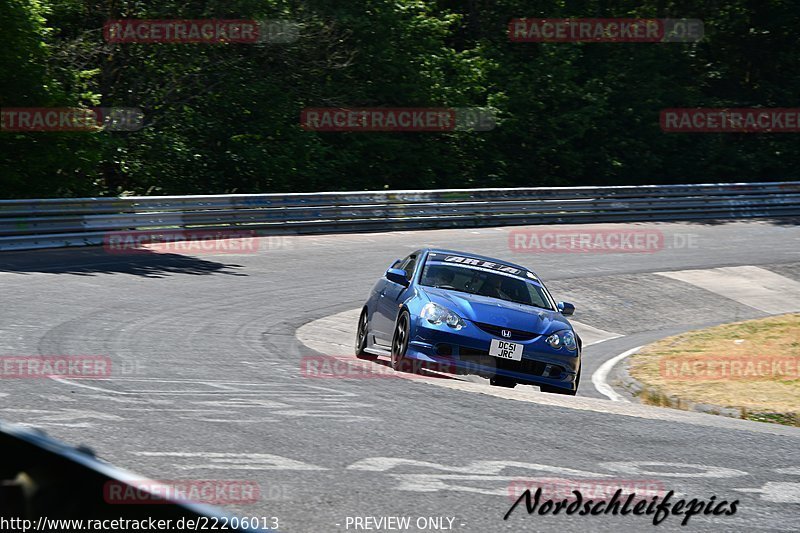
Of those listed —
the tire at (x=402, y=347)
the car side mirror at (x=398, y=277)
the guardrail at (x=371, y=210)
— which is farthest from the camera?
the guardrail at (x=371, y=210)

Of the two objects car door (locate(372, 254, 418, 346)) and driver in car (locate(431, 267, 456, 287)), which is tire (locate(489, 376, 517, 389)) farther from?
driver in car (locate(431, 267, 456, 287))

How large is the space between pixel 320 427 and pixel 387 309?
4.96m

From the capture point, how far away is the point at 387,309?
1244cm

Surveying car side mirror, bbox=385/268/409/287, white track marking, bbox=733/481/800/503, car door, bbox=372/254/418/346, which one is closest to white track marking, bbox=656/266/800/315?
car door, bbox=372/254/418/346

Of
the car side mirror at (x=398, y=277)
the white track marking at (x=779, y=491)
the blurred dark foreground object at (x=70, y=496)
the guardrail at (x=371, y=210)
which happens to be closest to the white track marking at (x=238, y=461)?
the white track marking at (x=779, y=491)

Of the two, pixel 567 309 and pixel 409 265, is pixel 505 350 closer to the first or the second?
pixel 567 309

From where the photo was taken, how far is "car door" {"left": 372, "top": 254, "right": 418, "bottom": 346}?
40.1 ft

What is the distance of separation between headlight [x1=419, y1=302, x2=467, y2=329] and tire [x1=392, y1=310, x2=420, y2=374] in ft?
0.67

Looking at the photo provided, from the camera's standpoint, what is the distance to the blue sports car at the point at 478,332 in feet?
37.0

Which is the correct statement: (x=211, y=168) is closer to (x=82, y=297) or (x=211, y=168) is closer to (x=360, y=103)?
(x=360, y=103)

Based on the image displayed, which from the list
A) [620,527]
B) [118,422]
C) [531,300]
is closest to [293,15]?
[531,300]

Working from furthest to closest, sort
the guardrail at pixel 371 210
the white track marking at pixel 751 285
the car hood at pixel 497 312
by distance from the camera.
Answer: the white track marking at pixel 751 285 → the guardrail at pixel 371 210 → the car hood at pixel 497 312

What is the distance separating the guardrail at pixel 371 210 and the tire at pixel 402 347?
1035cm

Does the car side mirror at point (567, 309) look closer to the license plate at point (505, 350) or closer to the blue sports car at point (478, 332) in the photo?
the blue sports car at point (478, 332)
